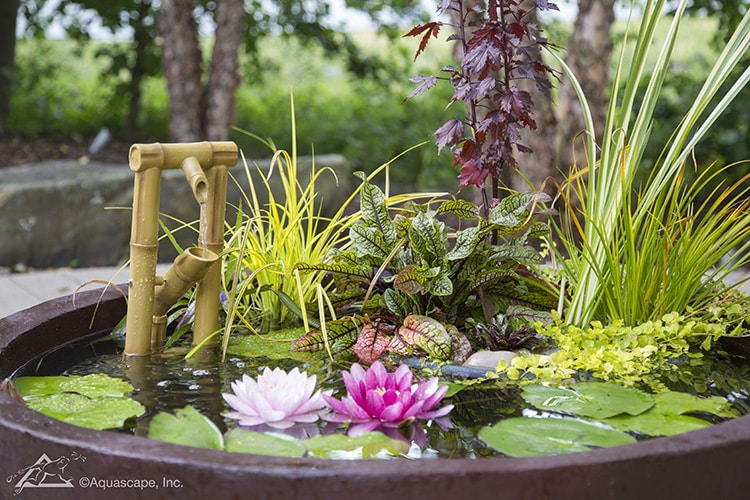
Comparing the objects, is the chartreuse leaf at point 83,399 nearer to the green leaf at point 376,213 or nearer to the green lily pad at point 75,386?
the green lily pad at point 75,386

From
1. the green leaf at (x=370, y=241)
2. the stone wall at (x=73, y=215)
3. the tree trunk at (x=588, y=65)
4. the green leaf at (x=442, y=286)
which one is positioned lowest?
the stone wall at (x=73, y=215)

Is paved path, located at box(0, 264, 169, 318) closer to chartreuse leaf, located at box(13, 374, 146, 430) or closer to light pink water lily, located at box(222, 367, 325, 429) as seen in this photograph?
chartreuse leaf, located at box(13, 374, 146, 430)

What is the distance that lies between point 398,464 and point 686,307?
3.34 ft

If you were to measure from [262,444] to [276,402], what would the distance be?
0.29ft

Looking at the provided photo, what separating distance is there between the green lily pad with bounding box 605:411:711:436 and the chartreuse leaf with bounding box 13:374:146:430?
77 cm

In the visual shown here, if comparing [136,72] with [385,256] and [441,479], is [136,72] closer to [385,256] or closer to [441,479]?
[385,256]

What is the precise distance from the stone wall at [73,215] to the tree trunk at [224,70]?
661mm

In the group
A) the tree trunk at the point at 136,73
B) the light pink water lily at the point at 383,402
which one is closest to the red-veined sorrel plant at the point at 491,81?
the light pink water lily at the point at 383,402

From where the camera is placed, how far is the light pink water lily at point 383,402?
1333mm

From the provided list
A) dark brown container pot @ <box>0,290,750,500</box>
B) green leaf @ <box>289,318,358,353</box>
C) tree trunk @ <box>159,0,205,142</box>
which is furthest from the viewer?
tree trunk @ <box>159,0,205,142</box>

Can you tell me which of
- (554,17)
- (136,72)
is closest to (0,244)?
(136,72)

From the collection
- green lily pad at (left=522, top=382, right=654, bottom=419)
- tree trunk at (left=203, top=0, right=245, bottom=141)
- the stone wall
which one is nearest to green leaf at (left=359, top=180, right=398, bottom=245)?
green lily pad at (left=522, top=382, right=654, bottom=419)

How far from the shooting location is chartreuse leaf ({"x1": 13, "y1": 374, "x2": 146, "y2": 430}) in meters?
1.38

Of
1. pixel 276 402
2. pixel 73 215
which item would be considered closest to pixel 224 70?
pixel 73 215
